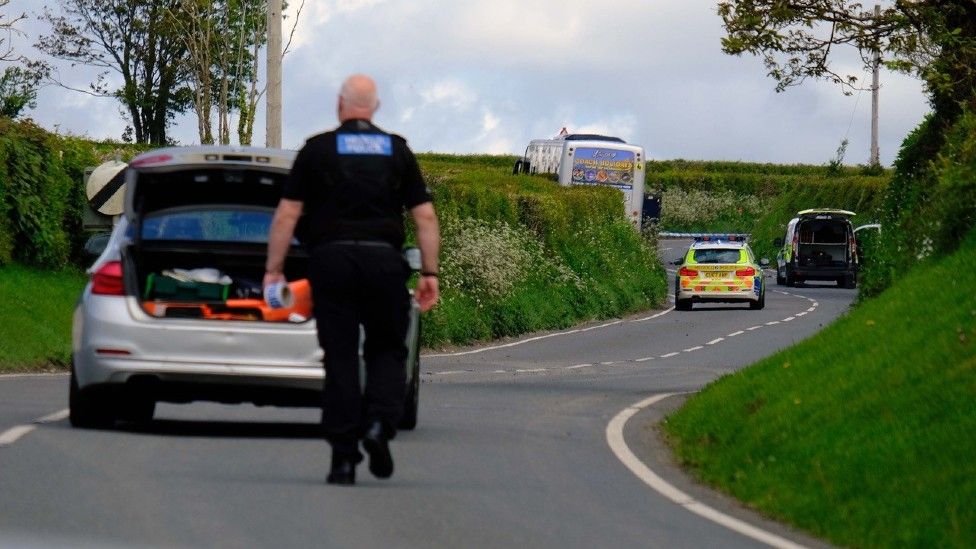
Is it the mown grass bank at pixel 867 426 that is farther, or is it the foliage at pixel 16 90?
the foliage at pixel 16 90

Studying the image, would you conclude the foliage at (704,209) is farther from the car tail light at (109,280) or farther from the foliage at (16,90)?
the car tail light at (109,280)

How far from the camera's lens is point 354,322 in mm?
10336

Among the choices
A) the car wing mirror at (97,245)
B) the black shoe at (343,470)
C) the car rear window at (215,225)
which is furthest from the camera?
the car wing mirror at (97,245)


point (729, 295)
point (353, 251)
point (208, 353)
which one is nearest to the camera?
point (353, 251)

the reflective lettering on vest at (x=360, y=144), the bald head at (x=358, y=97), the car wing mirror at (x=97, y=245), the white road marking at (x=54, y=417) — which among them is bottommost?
the white road marking at (x=54, y=417)

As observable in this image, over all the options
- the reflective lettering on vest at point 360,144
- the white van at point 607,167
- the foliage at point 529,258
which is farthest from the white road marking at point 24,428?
the white van at point 607,167

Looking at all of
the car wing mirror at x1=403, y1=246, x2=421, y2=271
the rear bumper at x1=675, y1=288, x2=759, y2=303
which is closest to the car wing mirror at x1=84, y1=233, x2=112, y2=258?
the car wing mirror at x1=403, y1=246, x2=421, y2=271

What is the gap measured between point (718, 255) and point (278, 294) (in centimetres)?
3481

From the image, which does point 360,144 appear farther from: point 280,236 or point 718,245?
point 718,245

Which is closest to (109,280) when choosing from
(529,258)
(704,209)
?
(529,258)

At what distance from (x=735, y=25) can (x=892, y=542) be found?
14.2 m

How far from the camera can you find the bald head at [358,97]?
10.2 metres

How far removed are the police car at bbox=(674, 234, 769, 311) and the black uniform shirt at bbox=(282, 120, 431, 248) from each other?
34.5 meters

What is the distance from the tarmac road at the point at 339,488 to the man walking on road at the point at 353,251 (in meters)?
0.45
